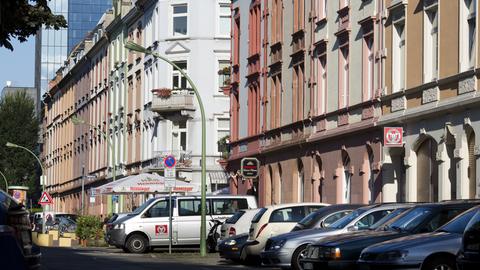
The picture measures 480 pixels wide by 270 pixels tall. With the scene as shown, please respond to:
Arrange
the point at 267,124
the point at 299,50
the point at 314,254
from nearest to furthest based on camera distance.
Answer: the point at 314,254 < the point at 299,50 < the point at 267,124

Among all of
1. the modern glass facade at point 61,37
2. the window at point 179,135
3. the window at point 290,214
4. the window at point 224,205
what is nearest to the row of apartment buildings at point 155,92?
the window at point 179,135

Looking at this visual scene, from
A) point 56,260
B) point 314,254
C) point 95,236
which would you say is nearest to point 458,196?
point 314,254

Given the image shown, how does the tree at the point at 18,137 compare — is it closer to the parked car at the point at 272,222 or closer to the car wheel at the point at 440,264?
the parked car at the point at 272,222

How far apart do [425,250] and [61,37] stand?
512ft

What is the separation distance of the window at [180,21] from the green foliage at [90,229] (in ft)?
56.7

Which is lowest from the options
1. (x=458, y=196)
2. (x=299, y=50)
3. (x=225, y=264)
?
(x=225, y=264)

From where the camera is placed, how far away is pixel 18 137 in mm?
114562

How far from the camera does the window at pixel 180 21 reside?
65500 mm

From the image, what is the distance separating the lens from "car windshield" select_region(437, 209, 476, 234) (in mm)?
16859

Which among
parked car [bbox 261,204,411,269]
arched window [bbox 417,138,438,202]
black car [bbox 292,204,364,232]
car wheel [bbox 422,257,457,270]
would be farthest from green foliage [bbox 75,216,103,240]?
car wheel [bbox 422,257,457,270]

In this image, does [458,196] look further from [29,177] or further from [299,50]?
[29,177]

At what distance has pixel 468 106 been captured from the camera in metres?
27.3

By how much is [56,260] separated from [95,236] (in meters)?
20.8

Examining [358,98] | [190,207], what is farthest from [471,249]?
[190,207]
